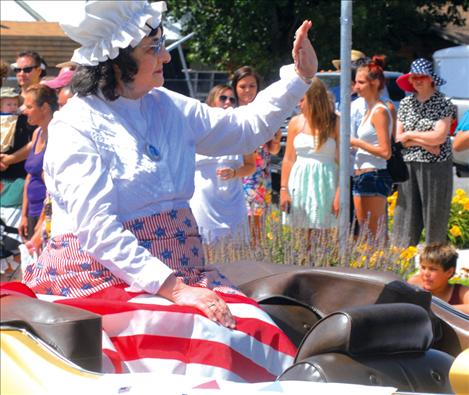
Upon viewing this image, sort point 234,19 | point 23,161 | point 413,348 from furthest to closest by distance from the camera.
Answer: point 234,19 → point 23,161 → point 413,348

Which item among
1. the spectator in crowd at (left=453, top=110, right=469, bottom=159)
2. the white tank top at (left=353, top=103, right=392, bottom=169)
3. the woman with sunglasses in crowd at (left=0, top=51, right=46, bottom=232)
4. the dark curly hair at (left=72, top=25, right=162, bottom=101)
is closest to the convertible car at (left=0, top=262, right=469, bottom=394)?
the dark curly hair at (left=72, top=25, right=162, bottom=101)

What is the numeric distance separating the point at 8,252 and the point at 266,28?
1777cm

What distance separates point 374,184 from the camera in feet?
27.6

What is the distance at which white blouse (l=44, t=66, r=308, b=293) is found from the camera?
11.0 feet

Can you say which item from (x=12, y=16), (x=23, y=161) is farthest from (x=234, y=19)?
(x=23, y=161)

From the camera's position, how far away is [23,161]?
909 centimetres

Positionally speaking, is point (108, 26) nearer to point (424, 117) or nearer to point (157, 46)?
point (157, 46)

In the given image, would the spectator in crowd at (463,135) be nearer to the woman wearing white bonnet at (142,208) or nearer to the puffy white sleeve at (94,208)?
the woman wearing white bonnet at (142,208)

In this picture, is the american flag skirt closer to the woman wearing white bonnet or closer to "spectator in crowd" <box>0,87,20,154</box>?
the woman wearing white bonnet

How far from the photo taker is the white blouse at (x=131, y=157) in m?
3.36

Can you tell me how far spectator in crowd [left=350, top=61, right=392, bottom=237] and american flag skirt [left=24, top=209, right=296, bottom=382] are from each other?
16.0 ft

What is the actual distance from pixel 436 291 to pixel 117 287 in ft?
9.45

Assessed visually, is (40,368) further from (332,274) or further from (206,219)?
(206,219)

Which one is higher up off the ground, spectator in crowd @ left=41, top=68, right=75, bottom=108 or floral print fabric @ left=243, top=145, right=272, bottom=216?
spectator in crowd @ left=41, top=68, right=75, bottom=108
